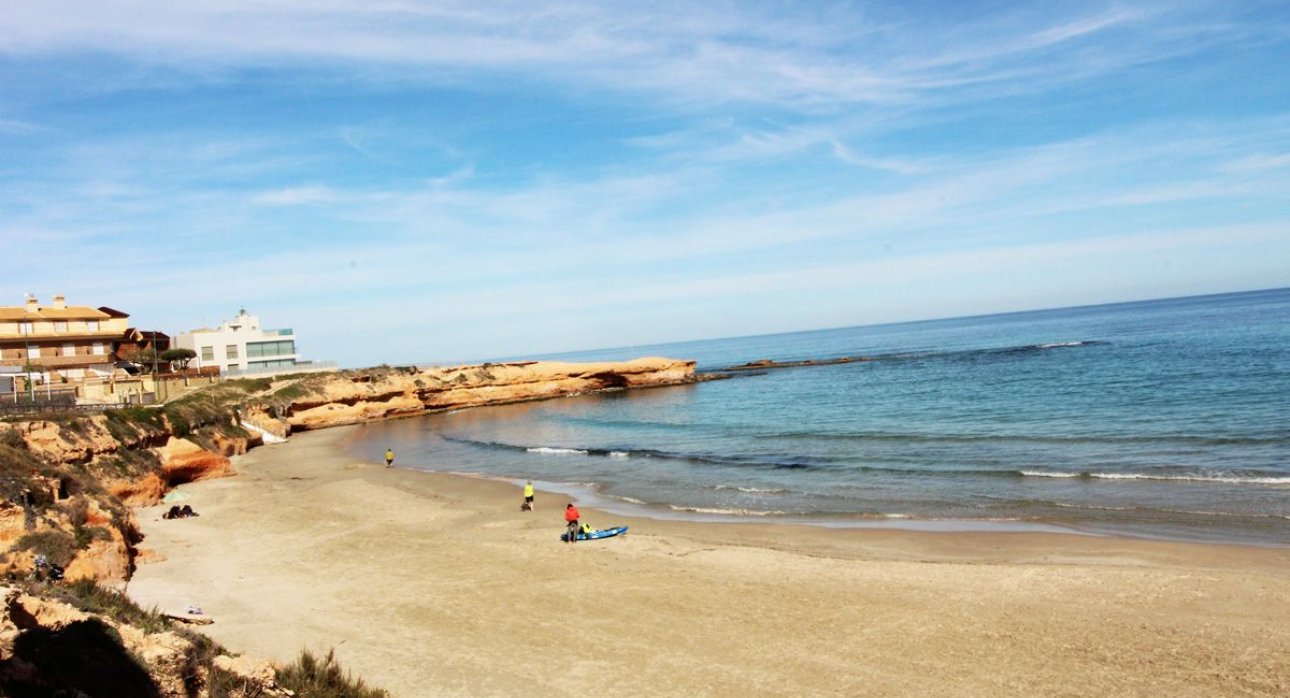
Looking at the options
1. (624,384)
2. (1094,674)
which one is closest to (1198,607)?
(1094,674)

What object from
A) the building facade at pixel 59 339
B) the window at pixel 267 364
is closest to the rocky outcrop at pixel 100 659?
the building facade at pixel 59 339

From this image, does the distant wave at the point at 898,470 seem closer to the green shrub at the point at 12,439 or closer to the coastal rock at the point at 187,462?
the coastal rock at the point at 187,462

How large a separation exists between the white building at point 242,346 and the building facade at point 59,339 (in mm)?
15605

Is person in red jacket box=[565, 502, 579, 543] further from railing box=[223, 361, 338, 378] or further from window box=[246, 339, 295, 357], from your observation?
window box=[246, 339, 295, 357]

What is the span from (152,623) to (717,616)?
28.3 feet

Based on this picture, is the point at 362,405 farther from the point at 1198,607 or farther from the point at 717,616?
the point at 1198,607

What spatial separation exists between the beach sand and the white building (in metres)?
60.8

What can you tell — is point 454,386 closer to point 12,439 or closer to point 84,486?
point 12,439

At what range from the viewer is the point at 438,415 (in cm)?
7119

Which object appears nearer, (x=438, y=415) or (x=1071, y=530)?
(x=1071, y=530)

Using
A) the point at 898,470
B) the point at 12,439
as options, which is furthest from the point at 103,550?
the point at 898,470

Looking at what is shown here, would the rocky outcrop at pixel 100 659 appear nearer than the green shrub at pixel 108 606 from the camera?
Yes

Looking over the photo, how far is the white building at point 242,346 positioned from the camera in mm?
76125

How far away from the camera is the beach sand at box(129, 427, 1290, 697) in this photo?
35.6 ft
